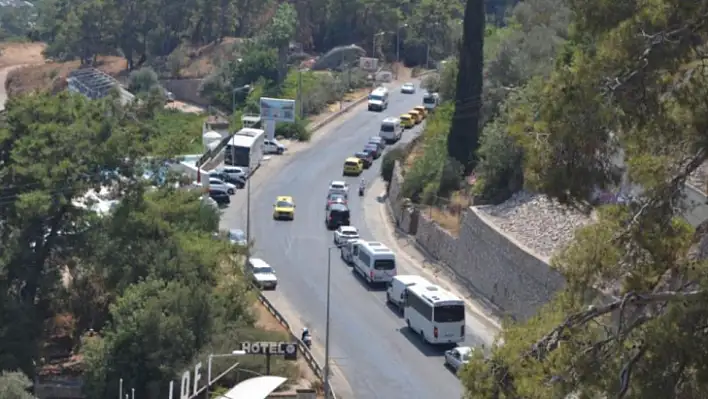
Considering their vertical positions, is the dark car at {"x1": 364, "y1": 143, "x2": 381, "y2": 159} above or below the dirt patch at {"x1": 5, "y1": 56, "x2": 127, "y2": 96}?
above

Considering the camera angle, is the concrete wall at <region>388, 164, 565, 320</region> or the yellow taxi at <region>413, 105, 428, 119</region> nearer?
the concrete wall at <region>388, 164, 565, 320</region>

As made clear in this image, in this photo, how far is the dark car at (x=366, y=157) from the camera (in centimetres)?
6662

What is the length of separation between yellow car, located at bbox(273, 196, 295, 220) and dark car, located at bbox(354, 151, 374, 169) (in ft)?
36.2

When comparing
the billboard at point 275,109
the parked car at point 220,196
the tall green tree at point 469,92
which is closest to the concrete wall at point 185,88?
the billboard at point 275,109

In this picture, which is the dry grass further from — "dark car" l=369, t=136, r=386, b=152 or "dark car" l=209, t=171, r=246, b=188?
"dark car" l=209, t=171, r=246, b=188

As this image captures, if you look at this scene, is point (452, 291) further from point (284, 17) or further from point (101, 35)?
point (101, 35)

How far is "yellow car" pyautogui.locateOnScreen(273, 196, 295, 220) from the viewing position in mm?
55125

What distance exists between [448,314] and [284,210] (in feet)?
60.5

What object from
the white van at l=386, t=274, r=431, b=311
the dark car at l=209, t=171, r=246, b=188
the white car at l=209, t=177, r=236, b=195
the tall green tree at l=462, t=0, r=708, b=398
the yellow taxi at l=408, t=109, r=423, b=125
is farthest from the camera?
the yellow taxi at l=408, t=109, r=423, b=125

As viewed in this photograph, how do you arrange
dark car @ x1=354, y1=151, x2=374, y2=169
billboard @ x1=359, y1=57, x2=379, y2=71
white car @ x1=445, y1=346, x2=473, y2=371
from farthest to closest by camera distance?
1. billboard @ x1=359, y1=57, x2=379, y2=71
2. dark car @ x1=354, y1=151, x2=374, y2=169
3. white car @ x1=445, y1=346, x2=473, y2=371

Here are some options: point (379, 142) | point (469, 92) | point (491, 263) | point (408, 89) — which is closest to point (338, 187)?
point (469, 92)

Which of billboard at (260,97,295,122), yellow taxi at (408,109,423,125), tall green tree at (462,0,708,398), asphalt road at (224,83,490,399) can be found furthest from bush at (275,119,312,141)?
tall green tree at (462,0,708,398)

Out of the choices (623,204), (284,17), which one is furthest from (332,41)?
(623,204)

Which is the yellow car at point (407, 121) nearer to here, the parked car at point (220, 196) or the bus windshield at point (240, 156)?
the bus windshield at point (240, 156)
